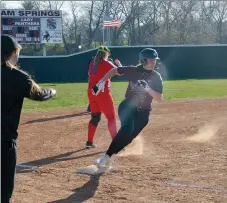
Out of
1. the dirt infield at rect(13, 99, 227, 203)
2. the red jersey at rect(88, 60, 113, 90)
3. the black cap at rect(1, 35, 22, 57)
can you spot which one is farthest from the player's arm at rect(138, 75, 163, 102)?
the black cap at rect(1, 35, 22, 57)

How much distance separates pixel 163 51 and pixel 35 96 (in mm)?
32612

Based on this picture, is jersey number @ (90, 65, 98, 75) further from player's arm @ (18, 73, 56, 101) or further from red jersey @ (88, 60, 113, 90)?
player's arm @ (18, 73, 56, 101)

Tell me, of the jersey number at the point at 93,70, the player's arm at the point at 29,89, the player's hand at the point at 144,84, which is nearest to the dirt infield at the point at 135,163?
the player's hand at the point at 144,84

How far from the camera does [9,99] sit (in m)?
4.44

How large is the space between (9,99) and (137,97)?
3.29m

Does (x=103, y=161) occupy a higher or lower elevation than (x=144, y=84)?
lower

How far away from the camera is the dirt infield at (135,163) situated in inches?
239

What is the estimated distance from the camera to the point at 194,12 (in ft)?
176

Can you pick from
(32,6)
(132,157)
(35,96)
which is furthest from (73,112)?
(32,6)

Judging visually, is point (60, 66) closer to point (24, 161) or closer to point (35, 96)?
point (24, 161)

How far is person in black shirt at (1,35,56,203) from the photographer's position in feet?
14.5

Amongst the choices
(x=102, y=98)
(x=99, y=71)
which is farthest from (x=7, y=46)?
(x=99, y=71)

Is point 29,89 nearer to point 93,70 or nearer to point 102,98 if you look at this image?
point 102,98

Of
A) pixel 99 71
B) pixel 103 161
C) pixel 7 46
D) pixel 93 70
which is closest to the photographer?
pixel 7 46
